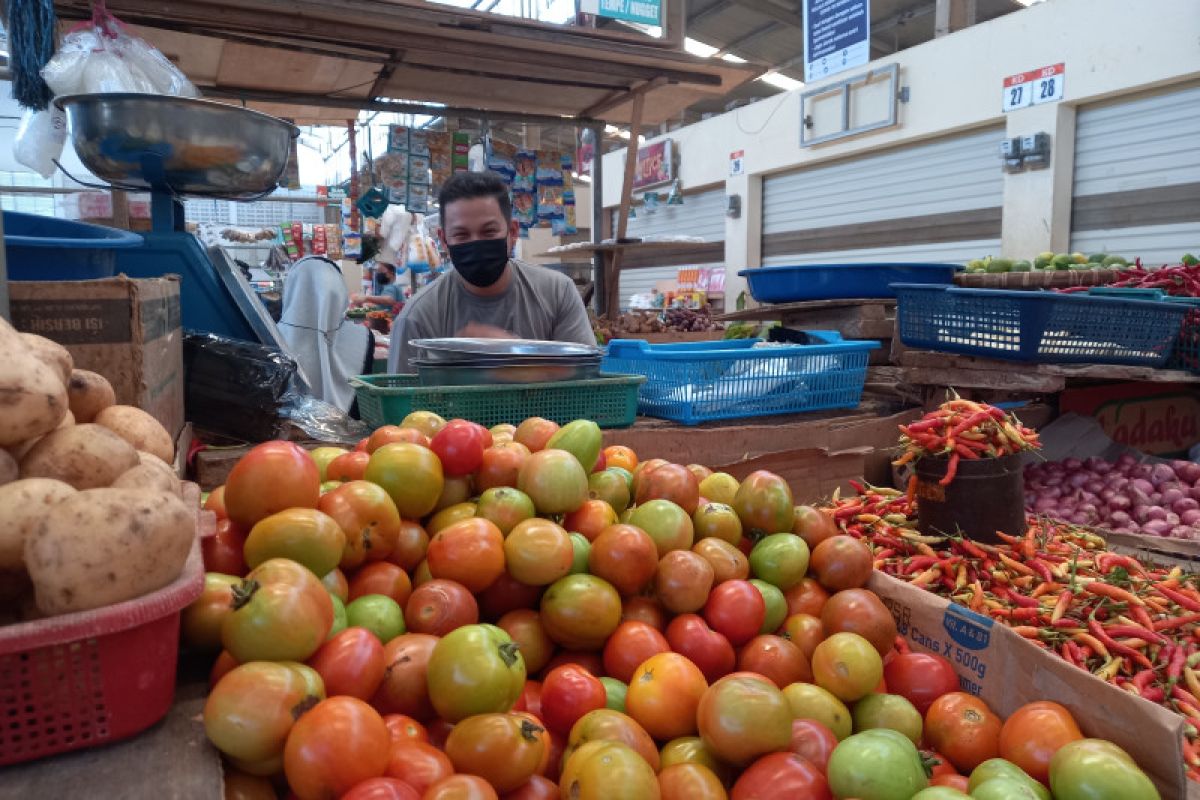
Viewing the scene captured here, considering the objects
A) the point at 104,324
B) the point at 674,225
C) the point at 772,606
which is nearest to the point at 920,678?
the point at 772,606

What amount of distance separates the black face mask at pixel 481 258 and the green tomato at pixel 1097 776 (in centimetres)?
311

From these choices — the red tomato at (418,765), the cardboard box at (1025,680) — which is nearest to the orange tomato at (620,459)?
the cardboard box at (1025,680)

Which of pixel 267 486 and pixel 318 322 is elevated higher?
pixel 318 322

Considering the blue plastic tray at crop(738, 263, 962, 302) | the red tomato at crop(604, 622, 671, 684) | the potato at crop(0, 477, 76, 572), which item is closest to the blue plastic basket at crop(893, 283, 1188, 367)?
the blue plastic tray at crop(738, 263, 962, 302)

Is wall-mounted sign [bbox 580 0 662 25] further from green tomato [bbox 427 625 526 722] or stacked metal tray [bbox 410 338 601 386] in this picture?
green tomato [bbox 427 625 526 722]

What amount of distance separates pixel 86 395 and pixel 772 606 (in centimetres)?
140

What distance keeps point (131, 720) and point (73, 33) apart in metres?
3.22

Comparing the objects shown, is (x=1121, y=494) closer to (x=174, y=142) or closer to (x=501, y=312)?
(x=501, y=312)

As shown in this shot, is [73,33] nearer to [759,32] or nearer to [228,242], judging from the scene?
[228,242]

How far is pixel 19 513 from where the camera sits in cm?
100

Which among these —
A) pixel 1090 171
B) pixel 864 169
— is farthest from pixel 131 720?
pixel 864 169

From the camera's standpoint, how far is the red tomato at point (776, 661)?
1533 mm

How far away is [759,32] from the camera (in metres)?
14.9

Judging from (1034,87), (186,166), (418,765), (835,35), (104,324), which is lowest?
(418,765)
